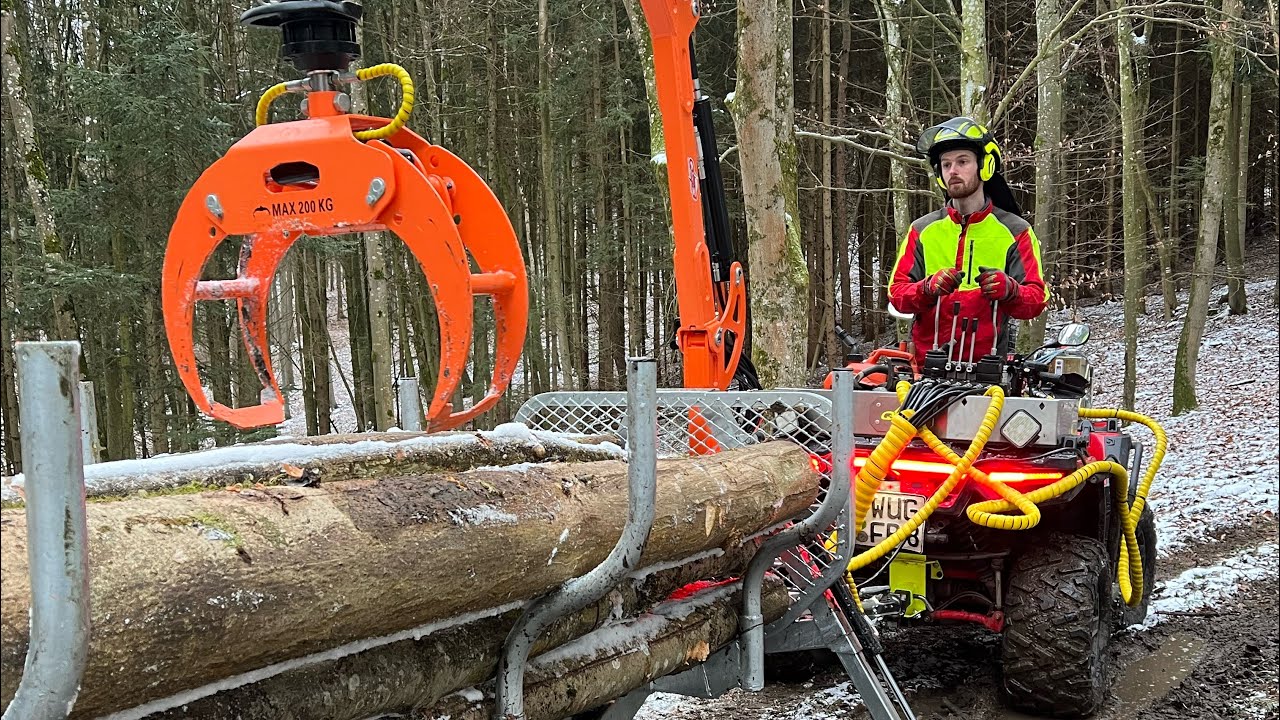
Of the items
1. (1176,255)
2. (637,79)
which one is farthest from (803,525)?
(1176,255)

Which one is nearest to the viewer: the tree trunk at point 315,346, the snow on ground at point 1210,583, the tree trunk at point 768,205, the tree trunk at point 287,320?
the snow on ground at point 1210,583

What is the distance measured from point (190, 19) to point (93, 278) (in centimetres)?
645

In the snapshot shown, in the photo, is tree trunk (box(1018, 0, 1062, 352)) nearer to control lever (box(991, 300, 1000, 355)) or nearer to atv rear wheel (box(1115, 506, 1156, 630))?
atv rear wheel (box(1115, 506, 1156, 630))

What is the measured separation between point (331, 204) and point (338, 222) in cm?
6

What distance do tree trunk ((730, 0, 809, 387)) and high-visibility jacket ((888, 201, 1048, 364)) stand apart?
2.18 m

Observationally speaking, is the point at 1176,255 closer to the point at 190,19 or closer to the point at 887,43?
the point at 887,43

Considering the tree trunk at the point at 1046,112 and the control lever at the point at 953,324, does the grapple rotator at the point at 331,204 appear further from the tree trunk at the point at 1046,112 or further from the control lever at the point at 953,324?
the tree trunk at the point at 1046,112

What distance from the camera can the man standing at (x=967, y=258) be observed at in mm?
5328

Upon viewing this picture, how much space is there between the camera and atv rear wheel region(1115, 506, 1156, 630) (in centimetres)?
589

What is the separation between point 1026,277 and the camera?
539 cm

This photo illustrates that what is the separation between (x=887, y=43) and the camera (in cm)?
1444

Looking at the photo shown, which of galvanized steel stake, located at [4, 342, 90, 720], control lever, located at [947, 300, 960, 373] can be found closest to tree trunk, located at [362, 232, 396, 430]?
control lever, located at [947, 300, 960, 373]

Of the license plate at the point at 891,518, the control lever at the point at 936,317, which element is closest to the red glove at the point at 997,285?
the control lever at the point at 936,317

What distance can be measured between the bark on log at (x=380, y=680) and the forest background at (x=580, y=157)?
5156 mm
